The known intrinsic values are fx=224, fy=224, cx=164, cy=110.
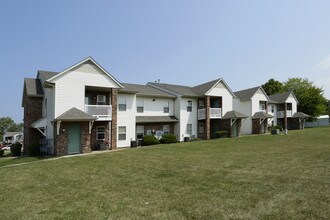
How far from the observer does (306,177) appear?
781cm

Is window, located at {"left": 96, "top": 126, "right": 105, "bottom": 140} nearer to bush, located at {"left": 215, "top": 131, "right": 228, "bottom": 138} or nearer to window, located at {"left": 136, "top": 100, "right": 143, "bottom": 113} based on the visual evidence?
window, located at {"left": 136, "top": 100, "right": 143, "bottom": 113}

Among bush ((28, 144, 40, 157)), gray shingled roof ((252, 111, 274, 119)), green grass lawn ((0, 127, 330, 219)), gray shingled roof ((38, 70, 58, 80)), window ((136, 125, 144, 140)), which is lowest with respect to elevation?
bush ((28, 144, 40, 157))

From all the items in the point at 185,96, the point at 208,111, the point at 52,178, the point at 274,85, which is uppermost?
the point at 274,85

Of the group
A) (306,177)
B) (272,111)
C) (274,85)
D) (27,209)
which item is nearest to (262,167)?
(306,177)

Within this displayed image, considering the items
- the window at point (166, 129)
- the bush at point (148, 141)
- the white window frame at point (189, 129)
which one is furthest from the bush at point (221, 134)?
the bush at point (148, 141)

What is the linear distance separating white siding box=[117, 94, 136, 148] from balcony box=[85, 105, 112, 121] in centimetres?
215

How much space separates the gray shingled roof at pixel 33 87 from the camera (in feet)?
70.5

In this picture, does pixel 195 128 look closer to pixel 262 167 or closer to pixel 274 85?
pixel 262 167

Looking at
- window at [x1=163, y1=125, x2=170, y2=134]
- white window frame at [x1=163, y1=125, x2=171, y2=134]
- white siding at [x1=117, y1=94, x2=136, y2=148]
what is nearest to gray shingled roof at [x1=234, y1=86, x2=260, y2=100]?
white window frame at [x1=163, y1=125, x2=171, y2=134]

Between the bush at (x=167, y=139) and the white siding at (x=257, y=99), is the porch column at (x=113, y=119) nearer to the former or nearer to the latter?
the bush at (x=167, y=139)

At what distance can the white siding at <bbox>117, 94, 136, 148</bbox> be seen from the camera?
22.9 metres

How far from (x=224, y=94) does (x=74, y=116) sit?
67.2 ft

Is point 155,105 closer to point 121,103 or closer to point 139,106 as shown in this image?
point 139,106

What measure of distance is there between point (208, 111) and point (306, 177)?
69.4 feet
